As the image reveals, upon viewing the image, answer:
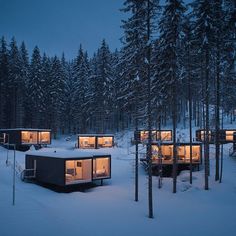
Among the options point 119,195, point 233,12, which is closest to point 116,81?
point 119,195

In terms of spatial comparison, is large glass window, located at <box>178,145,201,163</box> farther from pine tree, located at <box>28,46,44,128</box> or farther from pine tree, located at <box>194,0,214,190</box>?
pine tree, located at <box>28,46,44,128</box>

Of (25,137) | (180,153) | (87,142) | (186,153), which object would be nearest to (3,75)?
(25,137)

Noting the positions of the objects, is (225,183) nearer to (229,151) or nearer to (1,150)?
(229,151)

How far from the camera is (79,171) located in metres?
25.2

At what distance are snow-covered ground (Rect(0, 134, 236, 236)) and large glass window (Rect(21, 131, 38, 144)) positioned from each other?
13.8 metres

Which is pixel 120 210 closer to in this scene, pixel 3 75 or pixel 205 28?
pixel 205 28

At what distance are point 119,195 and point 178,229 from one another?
714 cm

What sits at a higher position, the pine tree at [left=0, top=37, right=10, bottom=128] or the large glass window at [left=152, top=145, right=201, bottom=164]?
the pine tree at [left=0, top=37, right=10, bottom=128]

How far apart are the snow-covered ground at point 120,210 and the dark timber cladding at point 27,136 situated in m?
13.6

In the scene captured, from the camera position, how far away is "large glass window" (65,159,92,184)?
24.4 m

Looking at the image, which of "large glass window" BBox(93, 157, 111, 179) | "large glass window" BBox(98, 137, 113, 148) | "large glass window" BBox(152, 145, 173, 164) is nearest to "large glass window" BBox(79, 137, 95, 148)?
"large glass window" BBox(98, 137, 113, 148)

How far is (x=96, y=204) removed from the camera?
19.9m

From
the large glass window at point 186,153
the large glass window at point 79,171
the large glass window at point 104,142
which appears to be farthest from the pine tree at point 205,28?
the large glass window at point 104,142

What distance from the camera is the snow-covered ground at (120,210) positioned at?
14781 mm
